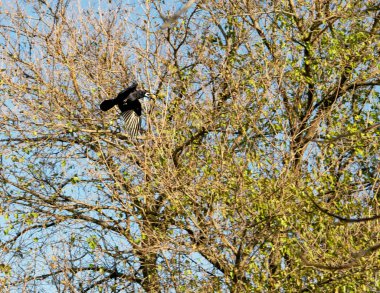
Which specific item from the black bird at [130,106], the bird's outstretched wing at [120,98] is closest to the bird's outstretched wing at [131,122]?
the black bird at [130,106]

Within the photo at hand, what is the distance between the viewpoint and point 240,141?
13.5 meters

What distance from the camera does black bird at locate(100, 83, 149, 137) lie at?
12547 millimetres

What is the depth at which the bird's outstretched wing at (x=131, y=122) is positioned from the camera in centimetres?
1277

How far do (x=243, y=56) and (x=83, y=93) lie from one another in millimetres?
3433

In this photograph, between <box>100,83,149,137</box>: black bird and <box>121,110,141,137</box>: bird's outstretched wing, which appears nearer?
<box>100,83,149,137</box>: black bird

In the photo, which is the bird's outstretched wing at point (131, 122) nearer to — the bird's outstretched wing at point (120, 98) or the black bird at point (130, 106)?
the black bird at point (130, 106)

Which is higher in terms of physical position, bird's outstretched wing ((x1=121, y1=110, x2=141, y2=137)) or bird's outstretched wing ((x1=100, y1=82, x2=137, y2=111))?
bird's outstretched wing ((x1=100, y1=82, x2=137, y2=111))

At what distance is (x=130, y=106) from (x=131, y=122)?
1.20 feet

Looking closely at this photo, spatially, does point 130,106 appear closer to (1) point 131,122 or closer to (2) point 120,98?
(2) point 120,98

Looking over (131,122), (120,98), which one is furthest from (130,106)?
(131,122)

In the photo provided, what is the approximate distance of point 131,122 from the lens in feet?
42.3

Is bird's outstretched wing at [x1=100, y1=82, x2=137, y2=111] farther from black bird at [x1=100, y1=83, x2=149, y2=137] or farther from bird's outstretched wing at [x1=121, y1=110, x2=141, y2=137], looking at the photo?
bird's outstretched wing at [x1=121, y1=110, x2=141, y2=137]

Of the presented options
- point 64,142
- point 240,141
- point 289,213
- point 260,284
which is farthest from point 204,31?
point 260,284

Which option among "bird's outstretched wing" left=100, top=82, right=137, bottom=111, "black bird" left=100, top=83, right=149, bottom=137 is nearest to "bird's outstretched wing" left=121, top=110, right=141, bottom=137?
"black bird" left=100, top=83, right=149, bottom=137
